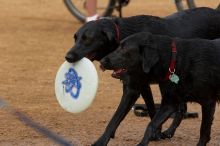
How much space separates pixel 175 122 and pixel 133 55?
1309 mm

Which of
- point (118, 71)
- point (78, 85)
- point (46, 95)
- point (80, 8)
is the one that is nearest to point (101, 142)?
point (78, 85)

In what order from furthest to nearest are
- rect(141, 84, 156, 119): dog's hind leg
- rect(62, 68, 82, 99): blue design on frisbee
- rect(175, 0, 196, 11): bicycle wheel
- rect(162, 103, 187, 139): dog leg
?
rect(175, 0, 196, 11): bicycle wheel → rect(162, 103, 187, 139): dog leg → rect(141, 84, 156, 119): dog's hind leg → rect(62, 68, 82, 99): blue design on frisbee

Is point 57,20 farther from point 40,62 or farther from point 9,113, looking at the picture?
point 9,113

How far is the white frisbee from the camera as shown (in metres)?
6.67

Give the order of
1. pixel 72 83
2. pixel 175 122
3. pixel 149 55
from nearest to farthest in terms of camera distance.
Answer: pixel 149 55
pixel 72 83
pixel 175 122

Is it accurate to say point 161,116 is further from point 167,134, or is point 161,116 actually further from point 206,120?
point 167,134

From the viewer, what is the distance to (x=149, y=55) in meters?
6.23

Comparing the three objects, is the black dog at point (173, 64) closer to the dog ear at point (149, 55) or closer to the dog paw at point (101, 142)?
the dog ear at point (149, 55)

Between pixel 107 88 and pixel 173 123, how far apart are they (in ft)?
6.58

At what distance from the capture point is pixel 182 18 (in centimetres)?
737

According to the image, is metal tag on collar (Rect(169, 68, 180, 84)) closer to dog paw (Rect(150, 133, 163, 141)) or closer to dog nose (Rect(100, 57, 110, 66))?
dog nose (Rect(100, 57, 110, 66))

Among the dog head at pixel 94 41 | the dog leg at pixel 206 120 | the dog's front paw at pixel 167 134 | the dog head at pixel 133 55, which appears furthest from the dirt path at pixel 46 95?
the dog head at pixel 133 55

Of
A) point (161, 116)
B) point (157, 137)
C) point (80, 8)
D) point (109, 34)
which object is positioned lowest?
point (80, 8)

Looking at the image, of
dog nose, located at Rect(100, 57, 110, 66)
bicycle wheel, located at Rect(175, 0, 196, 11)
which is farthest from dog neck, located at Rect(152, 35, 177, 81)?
bicycle wheel, located at Rect(175, 0, 196, 11)
